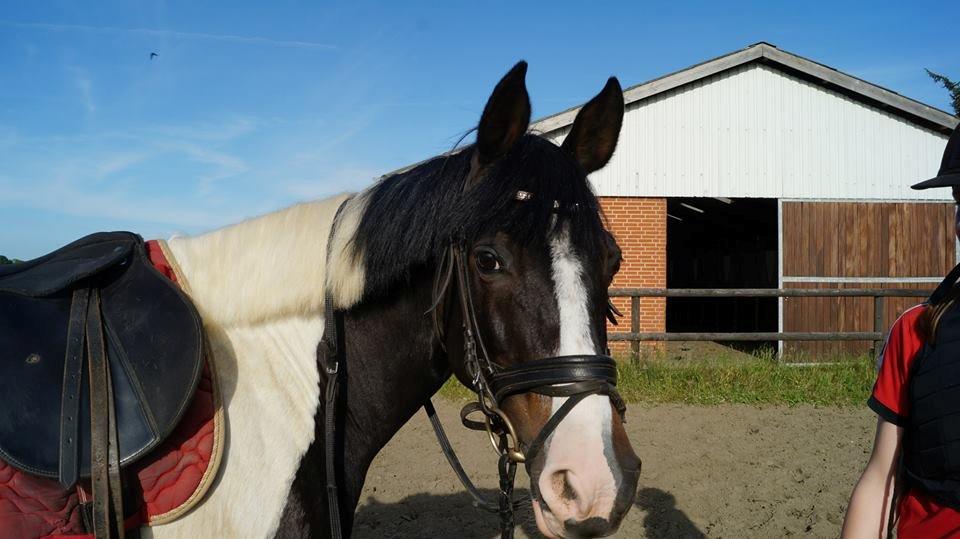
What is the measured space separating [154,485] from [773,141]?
39.1 ft

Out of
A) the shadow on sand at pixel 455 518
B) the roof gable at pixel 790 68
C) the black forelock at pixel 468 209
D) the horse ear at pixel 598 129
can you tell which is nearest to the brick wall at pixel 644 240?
the roof gable at pixel 790 68

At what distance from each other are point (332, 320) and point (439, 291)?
0.36 metres

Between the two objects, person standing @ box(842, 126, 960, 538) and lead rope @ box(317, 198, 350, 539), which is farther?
lead rope @ box(317, 198, 350, 539)

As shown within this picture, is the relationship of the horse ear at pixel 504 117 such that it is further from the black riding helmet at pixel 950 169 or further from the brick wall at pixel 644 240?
the brick wall at pixel 644 240

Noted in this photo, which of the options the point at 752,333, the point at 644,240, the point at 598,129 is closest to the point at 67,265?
the point at 598,129

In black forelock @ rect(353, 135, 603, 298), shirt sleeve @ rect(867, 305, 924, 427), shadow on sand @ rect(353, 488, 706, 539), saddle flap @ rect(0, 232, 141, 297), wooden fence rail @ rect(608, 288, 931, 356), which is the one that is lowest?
shadow on sand @ rect(353, 488, 706, 539)

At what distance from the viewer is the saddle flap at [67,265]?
1689 millimetres

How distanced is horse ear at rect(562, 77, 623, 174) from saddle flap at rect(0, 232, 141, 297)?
1440 mm

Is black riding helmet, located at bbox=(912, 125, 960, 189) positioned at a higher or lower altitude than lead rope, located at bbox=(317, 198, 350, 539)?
higher

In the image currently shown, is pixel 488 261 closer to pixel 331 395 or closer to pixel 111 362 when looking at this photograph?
pixel 331 395

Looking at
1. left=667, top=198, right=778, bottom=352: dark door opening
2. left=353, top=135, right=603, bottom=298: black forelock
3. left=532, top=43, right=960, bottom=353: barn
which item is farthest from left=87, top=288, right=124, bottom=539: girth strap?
left=667, top=198, right=778, bottom=352: dark door opening

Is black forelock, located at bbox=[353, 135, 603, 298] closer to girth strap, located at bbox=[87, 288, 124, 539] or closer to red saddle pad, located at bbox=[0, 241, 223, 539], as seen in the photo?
red saddle pad, located at bbox=[0, 241, 223, 539]

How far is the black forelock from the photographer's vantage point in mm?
1735

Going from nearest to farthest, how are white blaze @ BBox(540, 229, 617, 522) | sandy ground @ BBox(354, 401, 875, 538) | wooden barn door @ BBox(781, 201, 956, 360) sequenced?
white blaze @ BBox(540, 229, 617, 522) → sandy ground @ BBox(354, 401, 875, 538) → wooden barn door @ BBox(781, 201, 956, 360)
